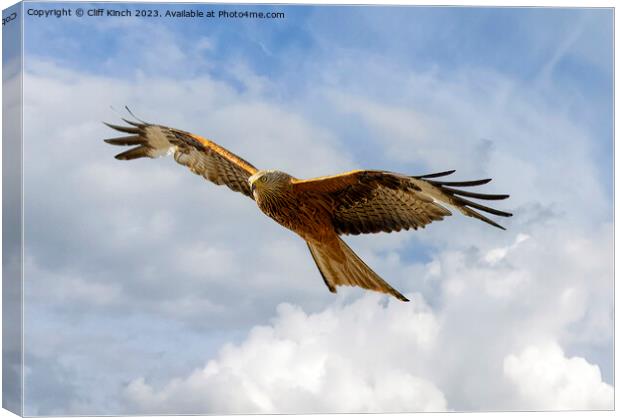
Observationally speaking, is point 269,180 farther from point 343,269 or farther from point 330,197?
point 343,269

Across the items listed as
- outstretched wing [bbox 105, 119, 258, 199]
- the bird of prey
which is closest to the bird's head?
the bird of prey

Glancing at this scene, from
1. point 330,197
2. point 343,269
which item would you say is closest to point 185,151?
point 330,197

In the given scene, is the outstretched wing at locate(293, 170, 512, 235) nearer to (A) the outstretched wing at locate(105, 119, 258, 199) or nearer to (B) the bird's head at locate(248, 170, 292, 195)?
(B) the bird's head at locate(248, 170, 292, 195)

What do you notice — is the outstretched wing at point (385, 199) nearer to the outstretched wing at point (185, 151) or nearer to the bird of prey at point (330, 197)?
the bird of prey at point (330, 197)

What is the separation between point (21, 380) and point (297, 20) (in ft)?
11.9

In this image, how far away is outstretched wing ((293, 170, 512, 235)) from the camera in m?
8.01

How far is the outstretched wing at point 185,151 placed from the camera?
904 cm

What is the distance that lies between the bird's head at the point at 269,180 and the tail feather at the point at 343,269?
753 millimetres

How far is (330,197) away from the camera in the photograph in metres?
8.48

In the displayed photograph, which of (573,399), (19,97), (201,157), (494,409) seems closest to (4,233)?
(19,97)

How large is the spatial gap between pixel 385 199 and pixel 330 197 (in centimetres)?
44

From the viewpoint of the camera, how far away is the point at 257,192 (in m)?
8.49

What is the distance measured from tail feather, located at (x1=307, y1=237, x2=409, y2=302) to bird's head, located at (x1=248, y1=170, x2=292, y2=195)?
753mm

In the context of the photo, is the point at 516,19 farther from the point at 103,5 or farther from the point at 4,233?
the point at 4,233
